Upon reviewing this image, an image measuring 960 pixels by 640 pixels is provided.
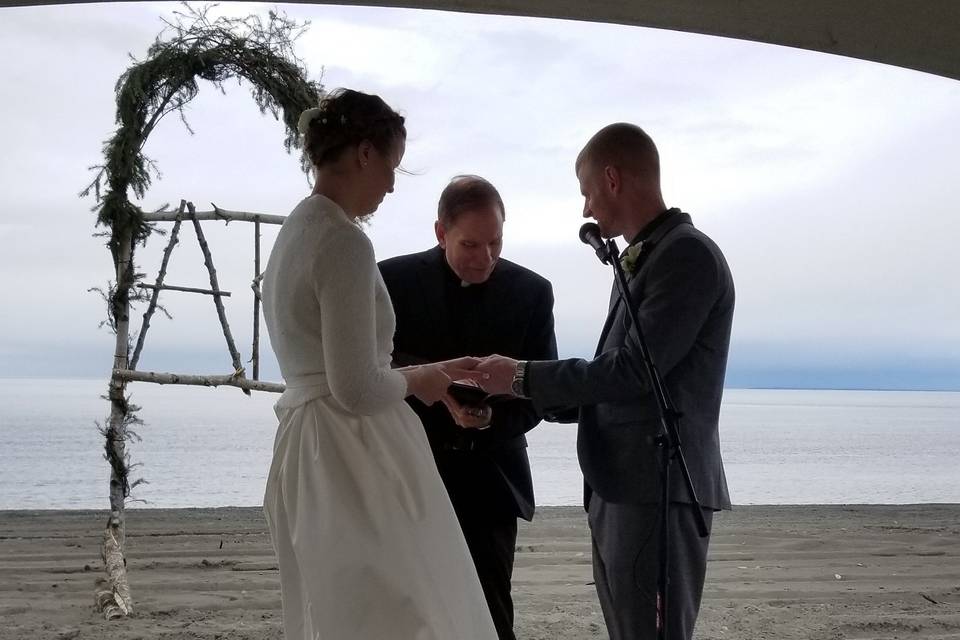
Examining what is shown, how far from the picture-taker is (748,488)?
10.9 metres

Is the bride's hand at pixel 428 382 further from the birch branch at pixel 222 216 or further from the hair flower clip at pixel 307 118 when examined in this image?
the birch branch at pixel 222 216

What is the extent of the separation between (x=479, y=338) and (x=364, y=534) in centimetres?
90

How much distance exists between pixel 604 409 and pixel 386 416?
0.56 metres

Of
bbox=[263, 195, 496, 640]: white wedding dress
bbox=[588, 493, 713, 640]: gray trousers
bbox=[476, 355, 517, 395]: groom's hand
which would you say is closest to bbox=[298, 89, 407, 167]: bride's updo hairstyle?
bbox=[263, 195, 496, 640]: white wedding dress

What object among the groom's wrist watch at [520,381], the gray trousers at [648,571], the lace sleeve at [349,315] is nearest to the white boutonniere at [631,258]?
the groom's wrist watch at [520,381]

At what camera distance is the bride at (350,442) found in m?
2.02

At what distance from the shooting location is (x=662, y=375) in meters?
2.28

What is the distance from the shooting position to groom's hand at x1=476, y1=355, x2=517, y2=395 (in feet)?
7.99

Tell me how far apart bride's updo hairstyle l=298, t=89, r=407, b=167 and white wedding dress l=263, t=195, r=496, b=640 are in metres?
0.14

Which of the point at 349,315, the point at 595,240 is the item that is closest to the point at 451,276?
the point at 595,240

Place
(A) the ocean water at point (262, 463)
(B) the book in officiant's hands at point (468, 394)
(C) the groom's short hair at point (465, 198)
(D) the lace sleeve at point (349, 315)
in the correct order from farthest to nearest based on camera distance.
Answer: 1. (A) the ocean water at point (262, 463)
2. (C) the groom's short hair at point (465, 198)
3. (B) the book in officiant's hands at point (468, 394)
4. (D) the lace sleeve at point (349, 315)

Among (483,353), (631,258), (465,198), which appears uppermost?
(465,198)

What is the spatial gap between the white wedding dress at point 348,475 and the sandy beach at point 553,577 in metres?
2.42

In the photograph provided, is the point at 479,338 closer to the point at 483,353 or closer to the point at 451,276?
the point at 483,353
